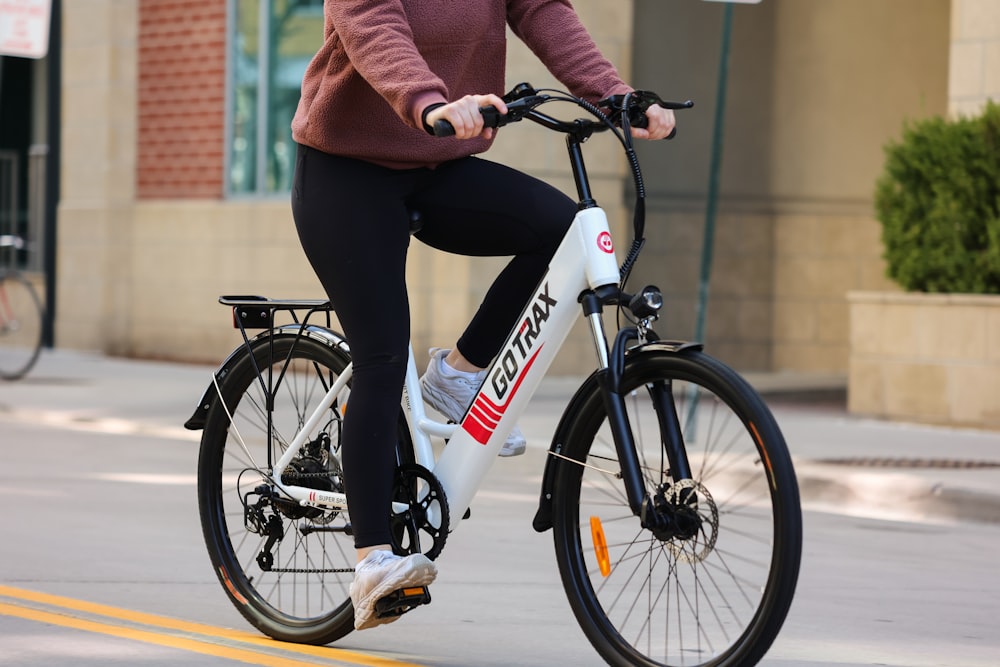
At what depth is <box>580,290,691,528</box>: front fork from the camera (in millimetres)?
4258

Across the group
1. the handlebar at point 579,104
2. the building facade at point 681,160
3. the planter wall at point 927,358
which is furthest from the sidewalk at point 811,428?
the handlebar at point 579,104

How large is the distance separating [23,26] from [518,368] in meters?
11.1

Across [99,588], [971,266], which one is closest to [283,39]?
[971,266]

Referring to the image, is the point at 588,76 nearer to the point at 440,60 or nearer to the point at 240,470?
the point at 440,60

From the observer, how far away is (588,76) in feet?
15.9

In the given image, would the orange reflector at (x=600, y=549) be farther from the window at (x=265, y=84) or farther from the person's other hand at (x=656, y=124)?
the window at (x=265, y=84)

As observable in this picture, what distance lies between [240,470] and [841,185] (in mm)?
11109

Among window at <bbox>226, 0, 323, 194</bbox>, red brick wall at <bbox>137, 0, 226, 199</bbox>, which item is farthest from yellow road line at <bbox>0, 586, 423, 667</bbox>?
red brick wall at <bbox>137, 0, 226, 199</bbox>

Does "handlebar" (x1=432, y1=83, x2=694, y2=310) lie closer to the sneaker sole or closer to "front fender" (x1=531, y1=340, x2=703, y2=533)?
"front fender" (x1=531, y1=340, x2=703, y2=533)

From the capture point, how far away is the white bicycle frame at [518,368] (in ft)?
14.8

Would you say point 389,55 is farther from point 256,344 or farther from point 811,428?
point 811,428

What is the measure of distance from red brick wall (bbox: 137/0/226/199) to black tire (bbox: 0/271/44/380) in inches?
74.1

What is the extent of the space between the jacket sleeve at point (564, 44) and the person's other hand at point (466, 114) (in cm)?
56

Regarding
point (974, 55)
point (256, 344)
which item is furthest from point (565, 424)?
point (974, 55)
